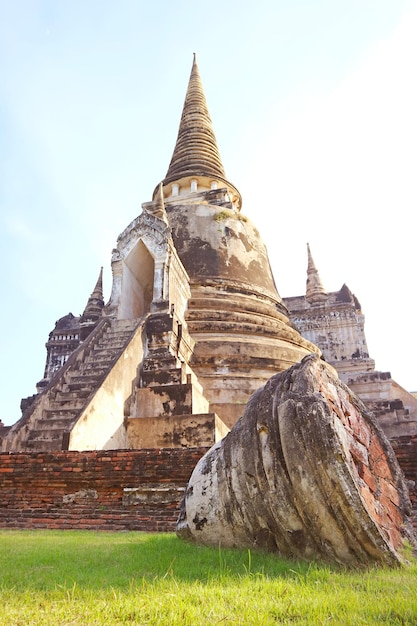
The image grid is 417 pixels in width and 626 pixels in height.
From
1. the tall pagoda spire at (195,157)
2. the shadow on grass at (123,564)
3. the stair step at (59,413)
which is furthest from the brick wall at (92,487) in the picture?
the tall pagoda spire at (195,157)

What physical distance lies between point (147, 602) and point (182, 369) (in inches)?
280

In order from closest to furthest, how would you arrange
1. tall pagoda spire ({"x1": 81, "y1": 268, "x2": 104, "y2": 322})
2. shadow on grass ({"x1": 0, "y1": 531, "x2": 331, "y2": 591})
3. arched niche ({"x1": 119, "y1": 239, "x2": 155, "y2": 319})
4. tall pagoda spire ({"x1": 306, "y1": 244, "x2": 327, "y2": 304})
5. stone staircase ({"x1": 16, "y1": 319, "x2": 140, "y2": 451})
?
1. shadow on grass ({"x1": 0, "y1": 531, "x2": 331, "y2": 591})
2. stone staircase ({"x1": 16, "y1": 319, "x2": 140, "y2": 451})
3. arched niche ({"x1": 119, "y1": 239, "x2": 155, "y2": 319})
4. tall pagoda spire ({"x1": 81, "y1": 268, "x2": 104, "y2": 322})
5. tall pagoda spire ({"x1": 306, "y1": 244, "x2": 327, "y2": 304})

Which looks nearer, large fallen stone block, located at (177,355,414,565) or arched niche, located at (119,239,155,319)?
large fallen stone block, located at (177,355,414,565)

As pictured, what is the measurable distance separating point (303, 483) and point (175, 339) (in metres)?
7.33

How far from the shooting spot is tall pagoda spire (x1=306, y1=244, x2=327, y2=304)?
20297 mm

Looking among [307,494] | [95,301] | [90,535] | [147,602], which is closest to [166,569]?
[147,602]

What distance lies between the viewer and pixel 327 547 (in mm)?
2846

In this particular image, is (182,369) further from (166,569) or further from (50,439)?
(166,569)

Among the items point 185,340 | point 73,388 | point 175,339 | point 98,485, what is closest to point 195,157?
point 185,340

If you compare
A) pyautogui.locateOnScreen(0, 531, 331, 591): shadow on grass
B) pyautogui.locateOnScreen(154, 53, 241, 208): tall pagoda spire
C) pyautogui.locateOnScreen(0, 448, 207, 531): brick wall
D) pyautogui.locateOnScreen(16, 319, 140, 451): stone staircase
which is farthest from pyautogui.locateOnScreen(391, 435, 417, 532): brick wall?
pyautogui.locateOnScreen(154, 53, 241, 208): tall pagoda spire

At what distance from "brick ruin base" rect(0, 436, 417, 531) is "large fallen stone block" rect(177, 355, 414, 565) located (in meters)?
Answer: 1.86

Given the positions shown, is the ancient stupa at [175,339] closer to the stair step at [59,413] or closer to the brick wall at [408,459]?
the stair step at [59,413]

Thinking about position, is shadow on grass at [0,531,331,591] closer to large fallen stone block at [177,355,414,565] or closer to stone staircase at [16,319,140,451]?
large fallen stone block at [177,355,414,565]

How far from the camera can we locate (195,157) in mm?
18766
